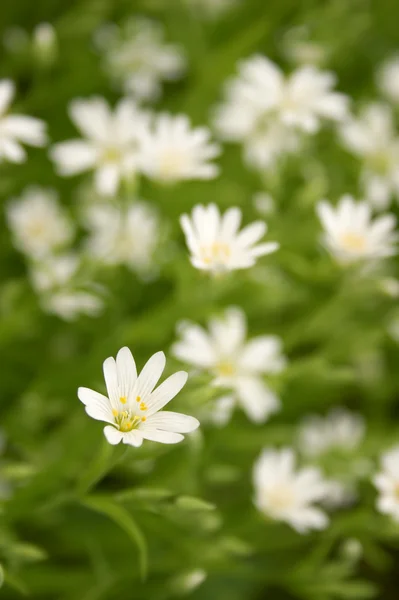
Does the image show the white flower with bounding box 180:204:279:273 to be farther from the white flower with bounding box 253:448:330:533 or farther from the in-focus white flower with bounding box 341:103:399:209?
the in-focus white flower with bounding box 341:103:399:209

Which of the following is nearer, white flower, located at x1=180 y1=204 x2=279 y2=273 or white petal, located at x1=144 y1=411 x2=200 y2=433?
white petal, located at x1=144 y1=411 x2=200 y2=433

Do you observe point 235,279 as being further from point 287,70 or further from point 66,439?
point 287,70

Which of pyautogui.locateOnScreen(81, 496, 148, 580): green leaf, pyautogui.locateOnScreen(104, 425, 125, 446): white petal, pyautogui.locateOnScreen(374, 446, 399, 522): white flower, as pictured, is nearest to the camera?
pyautogui.locateOnScreen(104, 425, 125, 446): white petal

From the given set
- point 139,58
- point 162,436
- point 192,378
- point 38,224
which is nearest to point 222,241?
point 192,378

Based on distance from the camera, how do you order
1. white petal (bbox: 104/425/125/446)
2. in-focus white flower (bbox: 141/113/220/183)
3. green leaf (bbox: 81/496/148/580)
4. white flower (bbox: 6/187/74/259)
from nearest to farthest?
white petal (bbox: 104/425/125/446), green leaf (bbox: 81/496/148/580), in-focus white flower (bbox: 141/113/220/183), white flower (bbox: 6/187/74/259)

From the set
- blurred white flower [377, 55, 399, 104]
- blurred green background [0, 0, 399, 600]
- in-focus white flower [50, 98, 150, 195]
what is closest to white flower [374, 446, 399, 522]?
blurred green background [0, 0, 399, 600]

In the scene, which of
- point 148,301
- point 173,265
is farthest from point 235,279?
point 148,301

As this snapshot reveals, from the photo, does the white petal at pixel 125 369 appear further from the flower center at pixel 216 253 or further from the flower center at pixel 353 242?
the flower center at pixel 353 242

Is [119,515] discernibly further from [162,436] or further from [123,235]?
[123,235]
